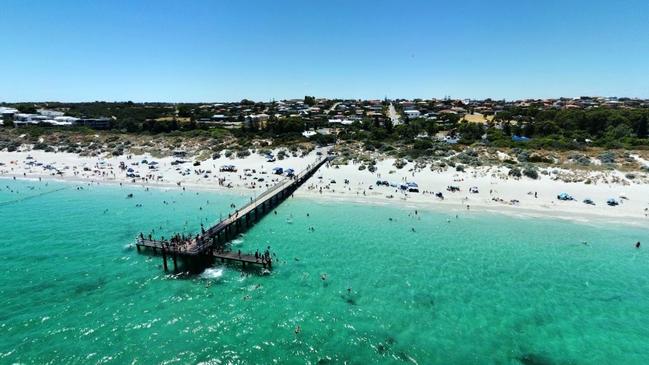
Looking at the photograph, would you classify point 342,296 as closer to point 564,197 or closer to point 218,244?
point 218,244

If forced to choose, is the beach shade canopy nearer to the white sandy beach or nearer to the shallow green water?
the white sandy beach

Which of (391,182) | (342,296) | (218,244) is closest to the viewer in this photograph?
(342,296)

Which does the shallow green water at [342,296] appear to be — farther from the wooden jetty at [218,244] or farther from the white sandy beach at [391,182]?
the white sandy beach at [391,182]

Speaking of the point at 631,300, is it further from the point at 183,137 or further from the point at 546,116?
the point at 546,116

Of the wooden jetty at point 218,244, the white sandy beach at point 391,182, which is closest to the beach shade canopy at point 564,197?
the white sandy beach at point 391,182

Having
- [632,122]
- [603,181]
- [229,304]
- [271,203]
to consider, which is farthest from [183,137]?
[632,122]

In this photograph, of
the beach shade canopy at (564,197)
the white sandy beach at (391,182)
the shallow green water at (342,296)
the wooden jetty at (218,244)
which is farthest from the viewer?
the beach shade canopy at (564,197)

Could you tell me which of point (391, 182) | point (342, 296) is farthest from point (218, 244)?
point (391, 182)

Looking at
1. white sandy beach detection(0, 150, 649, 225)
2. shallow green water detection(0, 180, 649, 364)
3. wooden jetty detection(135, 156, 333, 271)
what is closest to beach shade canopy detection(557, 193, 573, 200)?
white sandy beach detection(0, 150, 649, 225)
